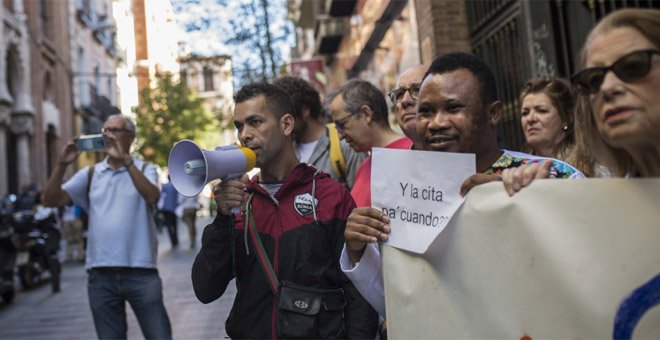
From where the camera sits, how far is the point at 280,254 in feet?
9.17

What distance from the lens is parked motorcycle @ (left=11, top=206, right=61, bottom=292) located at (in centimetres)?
1062

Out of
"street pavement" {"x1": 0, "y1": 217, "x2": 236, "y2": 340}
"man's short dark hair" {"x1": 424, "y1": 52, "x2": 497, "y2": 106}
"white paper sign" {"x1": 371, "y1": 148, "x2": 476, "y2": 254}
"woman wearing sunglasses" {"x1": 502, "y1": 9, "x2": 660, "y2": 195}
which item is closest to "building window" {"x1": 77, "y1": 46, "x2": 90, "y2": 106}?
"street pavement" {"x1": 0, "y1": 217, "x2": 236, "y2": 340}

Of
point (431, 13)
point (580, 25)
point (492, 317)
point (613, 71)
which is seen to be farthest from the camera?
point (431, 13)

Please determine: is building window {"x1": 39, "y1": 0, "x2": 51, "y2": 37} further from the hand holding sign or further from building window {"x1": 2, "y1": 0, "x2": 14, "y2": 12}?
the hand holding sign

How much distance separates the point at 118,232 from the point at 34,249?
709cm

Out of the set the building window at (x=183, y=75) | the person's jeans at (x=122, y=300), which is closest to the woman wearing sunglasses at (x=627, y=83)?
the person's jeans at (x=122, y=300)

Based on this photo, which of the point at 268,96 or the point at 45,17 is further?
the point at 45,17

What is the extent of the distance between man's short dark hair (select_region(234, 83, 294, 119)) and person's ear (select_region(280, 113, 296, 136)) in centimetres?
2

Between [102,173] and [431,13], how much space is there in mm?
4997

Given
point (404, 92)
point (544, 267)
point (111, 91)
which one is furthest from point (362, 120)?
point (111, 91)

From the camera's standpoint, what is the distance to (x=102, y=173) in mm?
4902

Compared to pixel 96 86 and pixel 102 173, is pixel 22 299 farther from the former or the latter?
pixel 96 86

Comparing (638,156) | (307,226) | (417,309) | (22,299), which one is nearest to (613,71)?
(638,156)

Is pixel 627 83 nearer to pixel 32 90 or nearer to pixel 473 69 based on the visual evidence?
pixel 473 69
